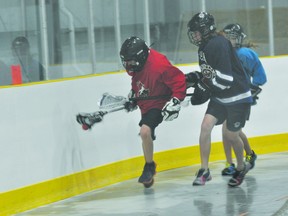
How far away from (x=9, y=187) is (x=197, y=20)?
96.9 inches

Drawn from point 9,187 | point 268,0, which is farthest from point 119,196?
point 268,0

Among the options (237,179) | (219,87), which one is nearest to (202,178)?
(237,179)

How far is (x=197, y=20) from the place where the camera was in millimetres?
10375

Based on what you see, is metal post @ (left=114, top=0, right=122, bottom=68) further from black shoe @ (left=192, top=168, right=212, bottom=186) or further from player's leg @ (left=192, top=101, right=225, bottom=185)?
black shoe @ (left=192, top=168, right=212, bottom=186)

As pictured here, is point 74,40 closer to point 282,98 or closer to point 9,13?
point 9,13

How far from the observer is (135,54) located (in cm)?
1048

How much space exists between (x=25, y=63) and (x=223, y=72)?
196cm

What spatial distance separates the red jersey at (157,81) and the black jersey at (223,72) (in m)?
0.28

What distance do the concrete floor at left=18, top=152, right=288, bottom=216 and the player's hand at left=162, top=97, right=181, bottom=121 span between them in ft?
2.50

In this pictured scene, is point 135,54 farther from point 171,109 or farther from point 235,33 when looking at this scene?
point 235,33

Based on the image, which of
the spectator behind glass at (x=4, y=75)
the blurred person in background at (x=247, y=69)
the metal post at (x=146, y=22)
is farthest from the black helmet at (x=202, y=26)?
the metal post at (x=146, y=22)

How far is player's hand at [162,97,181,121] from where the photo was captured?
10.3 m

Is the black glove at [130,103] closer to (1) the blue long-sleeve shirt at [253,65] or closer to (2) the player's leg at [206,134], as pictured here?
(2) the player's leg at [206,134]

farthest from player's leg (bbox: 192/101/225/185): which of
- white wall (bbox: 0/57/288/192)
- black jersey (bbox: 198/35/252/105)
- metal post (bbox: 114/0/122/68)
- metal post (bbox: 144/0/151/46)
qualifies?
metal post (bbox: 144/0/151/46)
